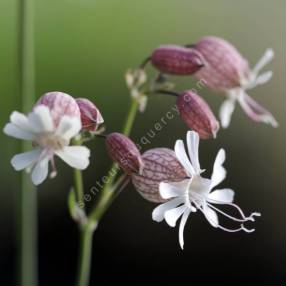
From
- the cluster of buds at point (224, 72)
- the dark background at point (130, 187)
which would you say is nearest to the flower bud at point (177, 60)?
the cluster of buds at point (224, 72)

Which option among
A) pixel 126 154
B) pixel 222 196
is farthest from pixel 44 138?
pixel 222 196

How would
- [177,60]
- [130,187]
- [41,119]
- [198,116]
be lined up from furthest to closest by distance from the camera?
[130,187]
[177,60]
[198,116]
[41,119]

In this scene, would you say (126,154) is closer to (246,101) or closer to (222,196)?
(222,196)

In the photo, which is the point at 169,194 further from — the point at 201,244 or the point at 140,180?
the point at 201,244

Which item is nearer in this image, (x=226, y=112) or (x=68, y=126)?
(x=68, y=126)

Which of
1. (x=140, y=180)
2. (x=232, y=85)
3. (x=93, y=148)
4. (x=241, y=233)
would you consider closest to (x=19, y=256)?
(x=140, y=180)

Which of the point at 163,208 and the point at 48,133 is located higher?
the point at 48,133
